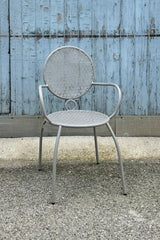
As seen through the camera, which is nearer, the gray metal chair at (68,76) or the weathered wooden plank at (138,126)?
the gray metal chair at (68,76)

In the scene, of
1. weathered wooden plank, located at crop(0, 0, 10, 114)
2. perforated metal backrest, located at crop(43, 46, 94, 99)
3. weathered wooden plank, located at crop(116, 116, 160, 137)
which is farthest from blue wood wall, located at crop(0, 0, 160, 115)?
perforated metal backrest, located at crop(43, 46, 94, 99)

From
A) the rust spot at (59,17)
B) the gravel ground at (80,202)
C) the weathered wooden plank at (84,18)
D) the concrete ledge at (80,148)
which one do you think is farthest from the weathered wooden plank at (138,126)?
the rust spot at (59,17)

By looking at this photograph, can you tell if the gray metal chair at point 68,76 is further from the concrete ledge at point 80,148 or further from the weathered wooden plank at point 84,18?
the weathered wooden plank at point 84,18

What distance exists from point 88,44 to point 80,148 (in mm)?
1064

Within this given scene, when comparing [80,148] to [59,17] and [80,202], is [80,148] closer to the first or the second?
[80,202]

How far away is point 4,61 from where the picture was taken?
3531 mm

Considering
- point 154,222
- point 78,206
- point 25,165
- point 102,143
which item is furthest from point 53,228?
point 102,143

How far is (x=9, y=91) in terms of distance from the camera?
355 centimetres

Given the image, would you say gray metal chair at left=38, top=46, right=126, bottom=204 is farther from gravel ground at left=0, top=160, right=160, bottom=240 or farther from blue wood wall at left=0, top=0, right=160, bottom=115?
blue wood wall at left=0, top=0, right=160, bottom=115

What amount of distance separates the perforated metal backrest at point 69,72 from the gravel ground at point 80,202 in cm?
65

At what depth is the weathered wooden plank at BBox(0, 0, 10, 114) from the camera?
3494 mm

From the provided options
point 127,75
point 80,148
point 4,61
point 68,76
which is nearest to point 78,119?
point 68,76

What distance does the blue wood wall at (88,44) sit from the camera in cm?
350

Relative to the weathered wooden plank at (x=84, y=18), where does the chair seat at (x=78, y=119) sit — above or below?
below
